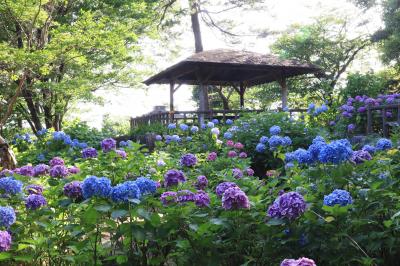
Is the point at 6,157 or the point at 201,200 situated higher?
the point at 201,200

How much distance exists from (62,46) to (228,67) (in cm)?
718

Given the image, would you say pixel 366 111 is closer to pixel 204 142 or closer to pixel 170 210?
pixel 204 142

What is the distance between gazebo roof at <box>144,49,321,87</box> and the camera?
13.6m

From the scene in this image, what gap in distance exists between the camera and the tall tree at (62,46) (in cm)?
788

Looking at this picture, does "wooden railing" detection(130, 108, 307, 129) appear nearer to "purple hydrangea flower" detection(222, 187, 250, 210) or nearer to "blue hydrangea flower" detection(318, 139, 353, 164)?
"blue hydrangea flower" detection(318, 139, 353, 164)

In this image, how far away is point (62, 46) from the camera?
26.5 ft

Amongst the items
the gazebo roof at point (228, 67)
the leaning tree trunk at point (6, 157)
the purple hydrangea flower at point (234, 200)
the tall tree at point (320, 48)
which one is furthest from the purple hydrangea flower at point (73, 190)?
the tall tree at point (320, 48)

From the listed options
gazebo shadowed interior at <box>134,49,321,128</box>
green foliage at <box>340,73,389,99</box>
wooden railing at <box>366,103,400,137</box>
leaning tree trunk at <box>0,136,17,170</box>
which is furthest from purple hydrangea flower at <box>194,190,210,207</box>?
gazebo shadowed interior at <box>134,49,321,128</box>

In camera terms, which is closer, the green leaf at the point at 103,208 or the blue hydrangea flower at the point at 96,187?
the green leaf at the point at 103,208

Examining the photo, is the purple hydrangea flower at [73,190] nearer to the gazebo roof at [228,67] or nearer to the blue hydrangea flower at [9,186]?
the blue hydrangea flower at [9,186]

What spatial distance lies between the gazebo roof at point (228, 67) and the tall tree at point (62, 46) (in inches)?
63.5

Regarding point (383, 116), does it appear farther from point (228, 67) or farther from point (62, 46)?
point (228, 67)

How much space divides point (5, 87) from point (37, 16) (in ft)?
13.3

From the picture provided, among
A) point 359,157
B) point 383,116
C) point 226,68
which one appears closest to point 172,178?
point 359,157
